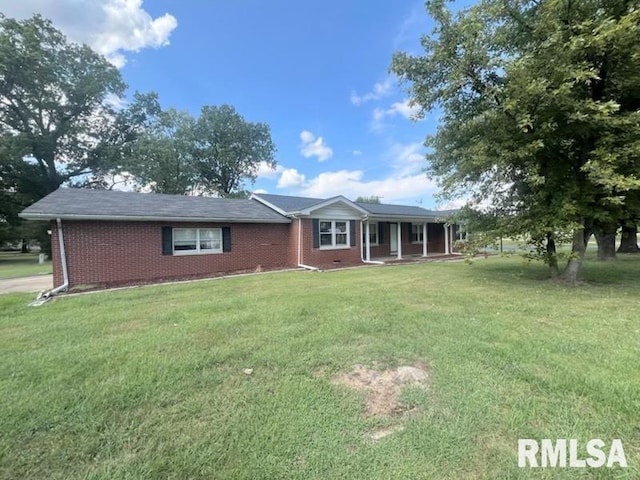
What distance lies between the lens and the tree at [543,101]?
6.93 metres

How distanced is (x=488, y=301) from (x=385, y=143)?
2005 cm

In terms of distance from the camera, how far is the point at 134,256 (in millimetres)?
10953

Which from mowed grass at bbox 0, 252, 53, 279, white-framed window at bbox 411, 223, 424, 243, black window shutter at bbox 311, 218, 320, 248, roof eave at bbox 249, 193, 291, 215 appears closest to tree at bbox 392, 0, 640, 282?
black window shutter at bbox 311, 218, 320, 248

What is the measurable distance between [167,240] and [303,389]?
10101mm

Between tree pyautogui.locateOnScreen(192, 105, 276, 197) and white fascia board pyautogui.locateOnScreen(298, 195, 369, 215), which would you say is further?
tree pyautogui.locateOnScreen(192, 105, 276, 197)

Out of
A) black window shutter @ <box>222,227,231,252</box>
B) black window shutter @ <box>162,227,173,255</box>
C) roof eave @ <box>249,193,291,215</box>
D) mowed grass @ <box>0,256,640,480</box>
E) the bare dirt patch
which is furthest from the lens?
roof eave @ <box>249,193,291,215</box>

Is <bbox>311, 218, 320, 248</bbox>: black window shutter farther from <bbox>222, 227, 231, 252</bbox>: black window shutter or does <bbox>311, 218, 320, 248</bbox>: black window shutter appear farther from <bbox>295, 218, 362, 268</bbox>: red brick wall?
<bbox>222, 227, 231, 252</bbox>: black window shutter

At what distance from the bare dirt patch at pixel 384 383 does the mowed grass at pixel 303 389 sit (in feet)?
0.38

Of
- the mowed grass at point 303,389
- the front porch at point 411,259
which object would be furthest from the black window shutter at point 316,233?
the mowed grass at point 303,389

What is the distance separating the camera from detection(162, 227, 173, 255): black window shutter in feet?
37.7

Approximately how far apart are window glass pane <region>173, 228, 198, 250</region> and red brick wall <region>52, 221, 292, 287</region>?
0.20 m

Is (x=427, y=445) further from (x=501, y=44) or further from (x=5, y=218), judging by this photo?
(x=5, y=218)

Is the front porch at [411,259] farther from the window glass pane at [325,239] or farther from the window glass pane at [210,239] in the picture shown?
the window glass pane at [210,239]

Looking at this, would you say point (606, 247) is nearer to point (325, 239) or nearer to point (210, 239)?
point (325, 239)
